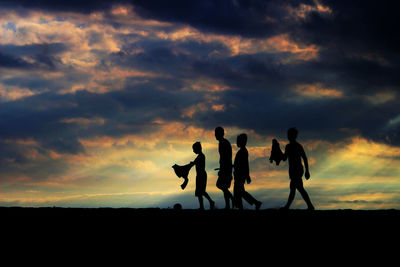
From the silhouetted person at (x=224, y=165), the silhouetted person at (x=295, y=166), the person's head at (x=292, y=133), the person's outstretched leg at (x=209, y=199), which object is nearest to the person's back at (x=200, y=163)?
the person's outstretched leg at (x=209, y=199)

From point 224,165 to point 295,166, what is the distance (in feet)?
6.36

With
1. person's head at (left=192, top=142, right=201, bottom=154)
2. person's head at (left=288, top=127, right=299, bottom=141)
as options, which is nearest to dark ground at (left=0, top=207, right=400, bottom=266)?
person's head at (left=288, top=127, right=299, bottom=141)

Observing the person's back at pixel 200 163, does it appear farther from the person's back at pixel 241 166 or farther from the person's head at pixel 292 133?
the person's head at pixel 292 133

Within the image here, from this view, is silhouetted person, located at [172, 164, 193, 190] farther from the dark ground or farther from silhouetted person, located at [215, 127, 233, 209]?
the dark ground

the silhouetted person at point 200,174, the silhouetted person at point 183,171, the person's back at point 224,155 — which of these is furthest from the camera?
the silhouetted person at point 183,171

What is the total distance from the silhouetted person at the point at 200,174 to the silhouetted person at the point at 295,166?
2557 millimetres

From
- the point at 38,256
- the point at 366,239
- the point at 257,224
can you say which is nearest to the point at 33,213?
the point at 38,256

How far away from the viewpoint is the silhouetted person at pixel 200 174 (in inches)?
611

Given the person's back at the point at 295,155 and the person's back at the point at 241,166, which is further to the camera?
the person's back at the point at 241,166

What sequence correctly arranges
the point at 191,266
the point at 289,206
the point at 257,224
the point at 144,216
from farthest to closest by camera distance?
the point at 289,206 → the point at 144,216 → the point at 257,224 → the point at 191,266

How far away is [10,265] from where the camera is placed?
303 inches

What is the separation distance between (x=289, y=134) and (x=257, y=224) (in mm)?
4340

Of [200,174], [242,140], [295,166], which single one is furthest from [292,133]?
[200,174]

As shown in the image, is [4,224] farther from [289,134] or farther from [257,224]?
[289,134]
